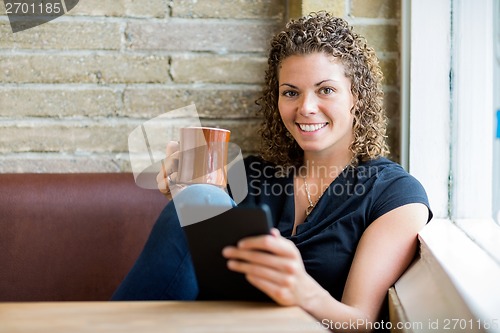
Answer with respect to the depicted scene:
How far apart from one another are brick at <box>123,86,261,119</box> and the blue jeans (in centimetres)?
64

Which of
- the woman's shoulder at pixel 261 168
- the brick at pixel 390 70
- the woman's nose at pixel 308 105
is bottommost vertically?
the woman's shoulder at pixel 261 168

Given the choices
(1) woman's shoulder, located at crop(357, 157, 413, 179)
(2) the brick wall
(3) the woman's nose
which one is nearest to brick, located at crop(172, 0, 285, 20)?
(2) the brick wall

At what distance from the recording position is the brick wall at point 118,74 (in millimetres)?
1639

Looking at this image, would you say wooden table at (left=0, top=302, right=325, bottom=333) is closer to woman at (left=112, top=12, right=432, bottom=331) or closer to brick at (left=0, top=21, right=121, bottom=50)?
woman at (left=112, top=12, right=432, bottom=331)

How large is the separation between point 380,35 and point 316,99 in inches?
13.8

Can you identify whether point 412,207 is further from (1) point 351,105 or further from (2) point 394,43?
(2) point 394,43

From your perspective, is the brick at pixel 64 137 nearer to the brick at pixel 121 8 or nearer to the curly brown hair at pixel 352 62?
the brick at pixel 121 8

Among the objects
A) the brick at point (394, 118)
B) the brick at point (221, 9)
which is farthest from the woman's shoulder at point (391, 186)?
the brick at point (221, 9)

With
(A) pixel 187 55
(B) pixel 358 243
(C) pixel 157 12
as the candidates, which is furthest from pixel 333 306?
(C) pixel 157 12

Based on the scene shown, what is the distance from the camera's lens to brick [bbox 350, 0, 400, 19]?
1.55 metres

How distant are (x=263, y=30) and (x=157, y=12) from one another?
0.30m

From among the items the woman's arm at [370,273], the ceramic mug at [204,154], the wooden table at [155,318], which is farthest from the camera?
the ceramic mug at [204,154]

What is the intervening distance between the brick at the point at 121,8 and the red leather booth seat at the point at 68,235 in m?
0.48

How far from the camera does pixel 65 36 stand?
5.38ft
